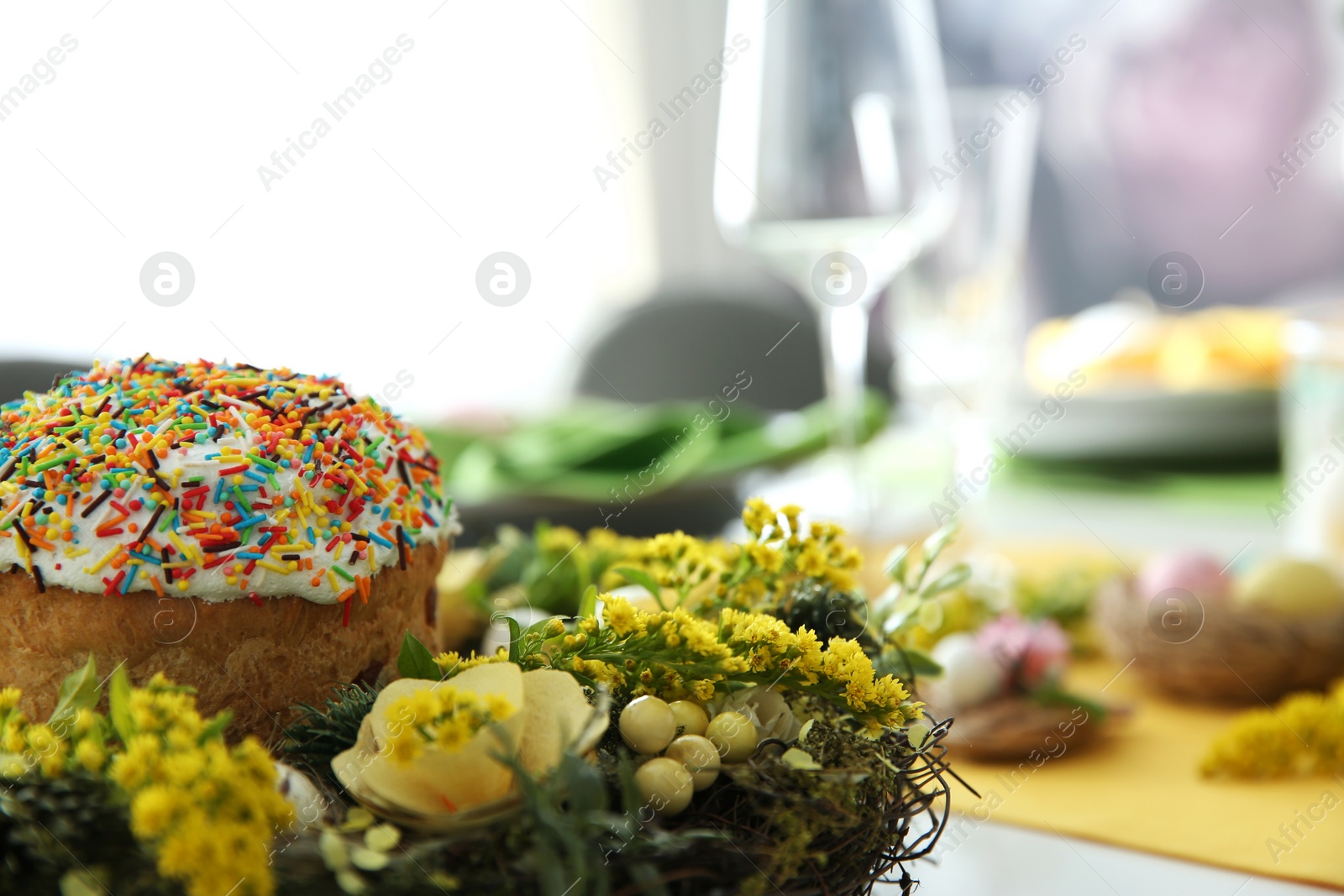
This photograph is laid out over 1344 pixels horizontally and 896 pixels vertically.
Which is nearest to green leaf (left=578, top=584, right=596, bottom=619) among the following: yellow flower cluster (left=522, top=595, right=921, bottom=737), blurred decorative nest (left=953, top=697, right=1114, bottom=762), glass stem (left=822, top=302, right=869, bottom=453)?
yellow flower cluster (left=522, top=595, right=921, bottom=737)

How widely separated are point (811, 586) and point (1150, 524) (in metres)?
0.92

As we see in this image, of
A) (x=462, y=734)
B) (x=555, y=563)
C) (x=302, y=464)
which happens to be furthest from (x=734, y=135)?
(x=462, y=734)

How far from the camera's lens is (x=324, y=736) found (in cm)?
48

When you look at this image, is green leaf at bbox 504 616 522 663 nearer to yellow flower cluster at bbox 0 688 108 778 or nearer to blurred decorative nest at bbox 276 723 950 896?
blurred decorative nest at bbox 276 723 950 896

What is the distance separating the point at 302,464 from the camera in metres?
0.52

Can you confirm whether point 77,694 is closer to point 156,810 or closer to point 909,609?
point 156,810

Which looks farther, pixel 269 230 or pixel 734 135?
pixel 269 230

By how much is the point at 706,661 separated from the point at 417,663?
0.13 metres

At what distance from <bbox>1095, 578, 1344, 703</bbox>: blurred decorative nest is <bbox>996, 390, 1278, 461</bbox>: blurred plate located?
0.64 metres

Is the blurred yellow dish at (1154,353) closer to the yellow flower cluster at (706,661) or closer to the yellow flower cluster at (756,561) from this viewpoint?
the yellow flower cluster at (756,561)

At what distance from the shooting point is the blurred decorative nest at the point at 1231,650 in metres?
0.83

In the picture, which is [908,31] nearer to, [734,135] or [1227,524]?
[734,135]

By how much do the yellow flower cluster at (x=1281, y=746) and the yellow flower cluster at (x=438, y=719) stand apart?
53 cm

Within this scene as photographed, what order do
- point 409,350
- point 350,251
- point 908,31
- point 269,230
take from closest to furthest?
point 908,31 → point 269,230 → point 350,251 → point 409,350
